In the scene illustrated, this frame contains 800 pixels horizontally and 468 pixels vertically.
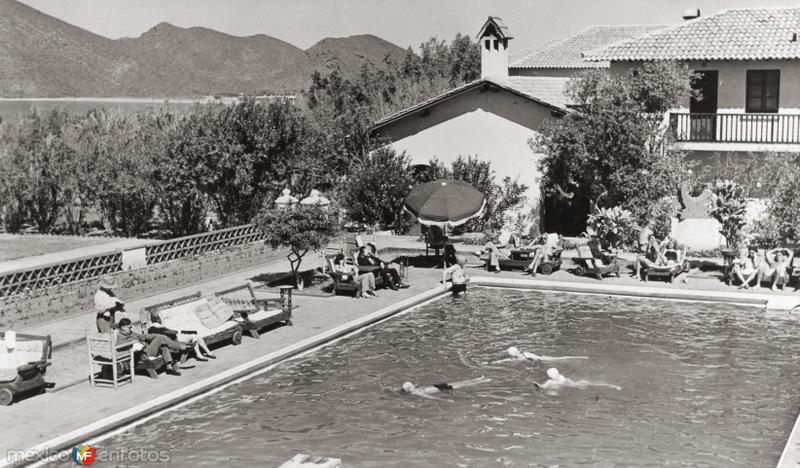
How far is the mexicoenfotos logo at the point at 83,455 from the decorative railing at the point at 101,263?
8.60 meters

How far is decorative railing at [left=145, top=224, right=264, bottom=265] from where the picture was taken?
77.0 ft

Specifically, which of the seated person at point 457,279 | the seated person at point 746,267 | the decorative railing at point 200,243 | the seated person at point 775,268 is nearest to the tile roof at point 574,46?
the decorative railing at point 200,243

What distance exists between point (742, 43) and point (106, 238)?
23.8m

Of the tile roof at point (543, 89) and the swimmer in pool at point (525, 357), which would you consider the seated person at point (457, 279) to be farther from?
the tile roof at point (543, 89)

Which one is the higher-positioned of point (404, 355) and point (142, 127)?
point (142, 127)

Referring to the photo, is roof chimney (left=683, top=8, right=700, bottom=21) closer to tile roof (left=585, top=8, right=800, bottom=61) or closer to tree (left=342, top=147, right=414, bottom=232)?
tile roof (left=585, top=8, right=800, bottom=61)

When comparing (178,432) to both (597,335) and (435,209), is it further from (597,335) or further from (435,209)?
(435,209)

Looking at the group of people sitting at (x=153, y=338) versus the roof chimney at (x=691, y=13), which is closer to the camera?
the group of people sitting at (x=153, y=338)

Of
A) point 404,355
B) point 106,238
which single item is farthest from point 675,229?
point 106,238

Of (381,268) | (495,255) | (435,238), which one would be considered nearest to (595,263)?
(495,255)

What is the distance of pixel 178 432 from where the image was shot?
12586 millimetres

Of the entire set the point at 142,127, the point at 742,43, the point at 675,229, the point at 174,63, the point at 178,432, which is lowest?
the point at 178,432

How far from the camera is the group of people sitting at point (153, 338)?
14.8m

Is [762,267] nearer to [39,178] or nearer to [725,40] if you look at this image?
[725,40]
